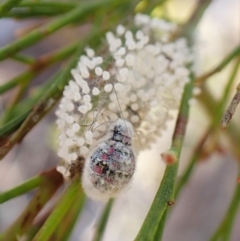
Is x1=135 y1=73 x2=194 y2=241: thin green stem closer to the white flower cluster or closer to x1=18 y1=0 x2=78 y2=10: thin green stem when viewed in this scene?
the white flower cluster

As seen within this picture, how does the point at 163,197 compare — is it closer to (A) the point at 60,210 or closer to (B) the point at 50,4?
(A) the point at 60,210

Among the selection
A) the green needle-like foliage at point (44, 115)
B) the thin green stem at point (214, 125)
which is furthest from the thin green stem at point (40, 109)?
the thin green stem at point (214, 125)

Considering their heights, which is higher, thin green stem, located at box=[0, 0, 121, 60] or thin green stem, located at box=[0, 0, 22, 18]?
thin green stem, located at box=[0, 0, 22, 18]

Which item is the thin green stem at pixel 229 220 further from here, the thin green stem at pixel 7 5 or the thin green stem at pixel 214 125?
the thin green stem at pixel 7 5

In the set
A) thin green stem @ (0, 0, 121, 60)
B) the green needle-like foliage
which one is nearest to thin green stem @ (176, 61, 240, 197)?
the green needle-like foliage

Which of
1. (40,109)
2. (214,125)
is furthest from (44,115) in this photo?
(214,125)

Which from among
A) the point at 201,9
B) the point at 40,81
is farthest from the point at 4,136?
the point at 40,81
